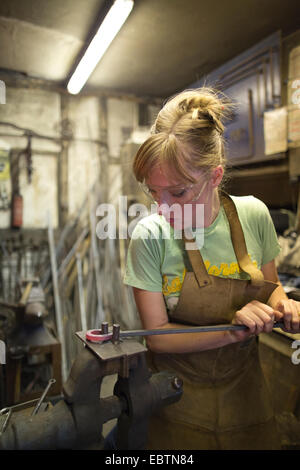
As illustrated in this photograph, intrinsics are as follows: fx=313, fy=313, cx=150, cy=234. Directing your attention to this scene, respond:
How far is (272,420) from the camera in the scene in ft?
3.45

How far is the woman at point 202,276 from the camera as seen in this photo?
0.88 meters

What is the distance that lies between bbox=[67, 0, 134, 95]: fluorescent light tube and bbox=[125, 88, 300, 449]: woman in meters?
1.09

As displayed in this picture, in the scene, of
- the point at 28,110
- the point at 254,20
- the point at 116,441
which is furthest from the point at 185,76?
the point at 28,110

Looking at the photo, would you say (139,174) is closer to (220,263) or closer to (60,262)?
(220,263)

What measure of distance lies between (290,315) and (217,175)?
1.51 feet

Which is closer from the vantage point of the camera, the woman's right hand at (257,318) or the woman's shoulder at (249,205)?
the woman's right hand at (257,318)

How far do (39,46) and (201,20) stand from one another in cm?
126

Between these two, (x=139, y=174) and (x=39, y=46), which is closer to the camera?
(x=139, y=174)

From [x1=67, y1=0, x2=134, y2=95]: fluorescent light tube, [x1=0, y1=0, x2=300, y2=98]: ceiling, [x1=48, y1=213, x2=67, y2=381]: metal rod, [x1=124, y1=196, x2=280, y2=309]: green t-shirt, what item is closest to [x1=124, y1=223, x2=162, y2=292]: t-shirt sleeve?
[x1=124, y1=196, x2=280, y2=309]: green t-shirt

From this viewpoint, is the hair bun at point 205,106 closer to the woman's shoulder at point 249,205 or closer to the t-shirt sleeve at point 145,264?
the woman's shoulder at point 249,205

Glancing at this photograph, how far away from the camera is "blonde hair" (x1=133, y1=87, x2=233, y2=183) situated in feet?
2.81

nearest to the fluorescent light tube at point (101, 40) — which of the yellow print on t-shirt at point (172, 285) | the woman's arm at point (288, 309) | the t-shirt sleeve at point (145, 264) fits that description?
the t-shirt sleeve at point (145, 264)

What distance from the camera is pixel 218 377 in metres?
1.08

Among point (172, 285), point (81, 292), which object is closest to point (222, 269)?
point (172, 285)
